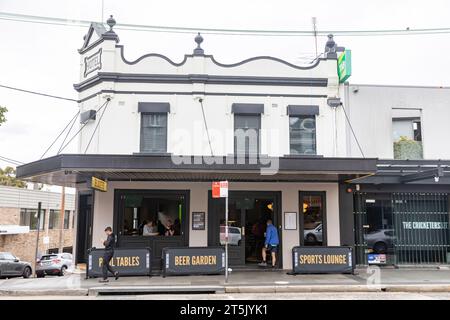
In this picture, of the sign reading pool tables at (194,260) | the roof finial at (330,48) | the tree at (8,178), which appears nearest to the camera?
the sign reading pool tables at (194,260)

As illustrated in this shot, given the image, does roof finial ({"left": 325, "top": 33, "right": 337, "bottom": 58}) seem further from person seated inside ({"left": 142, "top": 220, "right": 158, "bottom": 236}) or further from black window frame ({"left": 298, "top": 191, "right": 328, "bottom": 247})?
person seated inside ({"left": 142, "top": 220, "right": 158, "bottom": 236})

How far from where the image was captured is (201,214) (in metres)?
16.5

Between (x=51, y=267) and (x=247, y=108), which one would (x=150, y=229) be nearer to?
(x=247, y=108)

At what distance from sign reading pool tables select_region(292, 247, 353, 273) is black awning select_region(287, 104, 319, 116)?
5.17 meters

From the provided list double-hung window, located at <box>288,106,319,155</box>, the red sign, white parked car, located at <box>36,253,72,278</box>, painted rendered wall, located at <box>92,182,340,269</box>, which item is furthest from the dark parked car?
double-hung window, located at <box>288,106,319,155</box>

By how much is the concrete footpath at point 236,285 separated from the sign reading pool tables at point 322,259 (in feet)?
1.01

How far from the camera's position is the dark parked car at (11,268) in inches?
928

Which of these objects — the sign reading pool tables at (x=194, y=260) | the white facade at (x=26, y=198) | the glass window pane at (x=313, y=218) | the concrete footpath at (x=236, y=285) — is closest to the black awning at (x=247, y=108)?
the glass window pane at (x=313, y=218)

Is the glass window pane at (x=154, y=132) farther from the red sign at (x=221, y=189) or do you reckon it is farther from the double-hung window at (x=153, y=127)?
the red sign at (x=221, y=189)

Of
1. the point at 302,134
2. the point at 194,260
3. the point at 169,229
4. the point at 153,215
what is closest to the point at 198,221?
the point at 169,229

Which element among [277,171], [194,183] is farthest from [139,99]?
[277,171]
